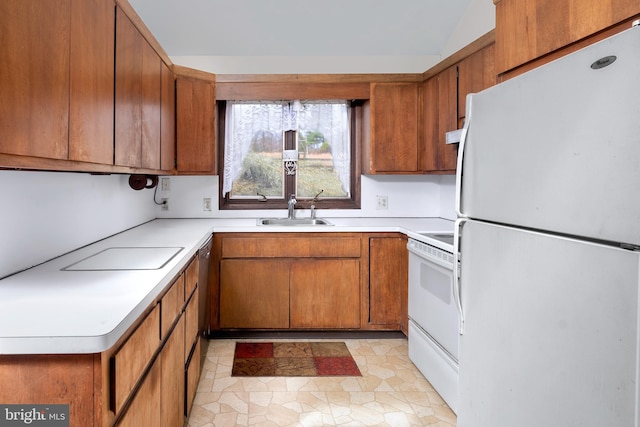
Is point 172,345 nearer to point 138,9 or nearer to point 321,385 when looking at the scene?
point 321,385

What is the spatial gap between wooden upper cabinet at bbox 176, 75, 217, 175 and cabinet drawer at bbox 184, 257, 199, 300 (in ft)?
3.69

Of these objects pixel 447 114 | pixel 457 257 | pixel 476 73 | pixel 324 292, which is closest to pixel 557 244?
pixel 457 257

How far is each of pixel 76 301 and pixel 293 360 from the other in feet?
5.98

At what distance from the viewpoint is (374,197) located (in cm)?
364

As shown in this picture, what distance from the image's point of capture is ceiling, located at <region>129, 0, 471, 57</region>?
10.00 feet

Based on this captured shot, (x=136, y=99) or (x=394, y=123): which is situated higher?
(x=394, y=123)

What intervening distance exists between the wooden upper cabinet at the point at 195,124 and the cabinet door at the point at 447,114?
1717mm

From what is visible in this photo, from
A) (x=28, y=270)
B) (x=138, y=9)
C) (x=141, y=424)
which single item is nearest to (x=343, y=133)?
(x=138, y=9)

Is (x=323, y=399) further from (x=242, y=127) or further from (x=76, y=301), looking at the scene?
(x=242, y=127)

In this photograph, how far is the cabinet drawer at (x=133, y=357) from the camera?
3.21ft

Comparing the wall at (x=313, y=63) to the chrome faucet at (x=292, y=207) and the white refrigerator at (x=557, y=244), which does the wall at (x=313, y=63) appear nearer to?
the chrome faucet at (x=292, y=207)

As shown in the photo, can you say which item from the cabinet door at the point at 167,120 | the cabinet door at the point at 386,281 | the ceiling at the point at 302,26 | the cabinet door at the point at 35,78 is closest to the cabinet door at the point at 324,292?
the cabinet door at the point at 386,281

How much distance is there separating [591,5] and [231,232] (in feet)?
7.93

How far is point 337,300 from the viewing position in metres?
3.09
